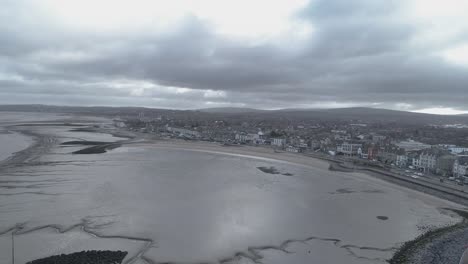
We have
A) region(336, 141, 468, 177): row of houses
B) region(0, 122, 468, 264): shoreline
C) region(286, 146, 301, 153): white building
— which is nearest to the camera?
region(0, 122, 468, 264): shoreline

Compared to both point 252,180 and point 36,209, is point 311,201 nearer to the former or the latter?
point 252,180

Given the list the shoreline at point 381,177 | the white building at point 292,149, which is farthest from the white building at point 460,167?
the white building at point 292,149

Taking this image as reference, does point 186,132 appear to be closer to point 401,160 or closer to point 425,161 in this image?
point 401,160

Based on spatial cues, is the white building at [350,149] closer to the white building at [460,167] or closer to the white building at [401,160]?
the white building at [401,160]

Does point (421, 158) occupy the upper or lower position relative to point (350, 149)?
upper

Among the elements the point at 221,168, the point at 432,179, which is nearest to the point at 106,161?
the point at 221,168

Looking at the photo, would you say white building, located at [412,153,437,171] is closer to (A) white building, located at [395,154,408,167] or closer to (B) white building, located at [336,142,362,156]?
(A) white building, located at [395,154,408,167]

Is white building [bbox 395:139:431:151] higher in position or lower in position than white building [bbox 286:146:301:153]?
higher

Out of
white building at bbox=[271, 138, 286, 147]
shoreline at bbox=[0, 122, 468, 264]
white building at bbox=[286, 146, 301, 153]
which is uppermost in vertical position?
white building at bbox=[271, 138, 286, 147]

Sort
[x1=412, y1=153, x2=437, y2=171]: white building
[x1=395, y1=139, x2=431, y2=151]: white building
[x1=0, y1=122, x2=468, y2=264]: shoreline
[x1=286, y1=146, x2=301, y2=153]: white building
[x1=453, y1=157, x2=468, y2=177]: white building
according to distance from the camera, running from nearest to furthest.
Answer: [x1=0, y1=122, x2=468, y2=264]: shoreline → [x1=453, y1=157, x2=468, y2=177]: white building → [x1=412, y1=153, x2=437, y2=171]: white building → [x1=395, y1=139, x2=431, y2=151]: white building → [x1=286, y1=146, x2=301, y2=153]: white building

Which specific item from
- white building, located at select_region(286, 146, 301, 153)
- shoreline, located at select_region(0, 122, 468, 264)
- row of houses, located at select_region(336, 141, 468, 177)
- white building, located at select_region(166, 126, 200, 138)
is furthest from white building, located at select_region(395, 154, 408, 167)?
white building, located at select_region(166, 126, 200, 138)

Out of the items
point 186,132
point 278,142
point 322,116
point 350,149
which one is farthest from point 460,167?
point 322,116
